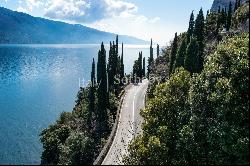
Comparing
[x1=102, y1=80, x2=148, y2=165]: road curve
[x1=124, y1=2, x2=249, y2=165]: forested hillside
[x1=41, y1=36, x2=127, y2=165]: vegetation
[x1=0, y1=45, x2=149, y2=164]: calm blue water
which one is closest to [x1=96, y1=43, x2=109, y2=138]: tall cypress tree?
[x1=41, y1=36, x2=127, y2=165]: vegetation

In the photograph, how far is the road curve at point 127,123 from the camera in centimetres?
5780

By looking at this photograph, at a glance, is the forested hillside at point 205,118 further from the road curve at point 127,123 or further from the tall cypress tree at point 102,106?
the tall cypress tree at point 102,106

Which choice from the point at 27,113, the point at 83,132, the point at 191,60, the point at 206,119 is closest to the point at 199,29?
the point at 191,60

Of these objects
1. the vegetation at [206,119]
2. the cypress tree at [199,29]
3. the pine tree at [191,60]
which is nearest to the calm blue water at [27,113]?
the pine tree at [191,60]

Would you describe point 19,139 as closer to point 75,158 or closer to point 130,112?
point 130,112

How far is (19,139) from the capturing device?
103 m

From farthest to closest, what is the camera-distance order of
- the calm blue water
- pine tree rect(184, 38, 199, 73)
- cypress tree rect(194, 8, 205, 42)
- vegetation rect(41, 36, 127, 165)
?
1. the calm blue water
2. cypress tree rect(194, 8, 205, 42)
3. pine tree rect(184, 38, 199, 73)
4. vegetation rect(41, 36, 127, 165)

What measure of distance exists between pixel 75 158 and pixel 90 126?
20.6 metres

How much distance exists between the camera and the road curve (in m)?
57.8

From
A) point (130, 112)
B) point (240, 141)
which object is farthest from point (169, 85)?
point (130, 112)

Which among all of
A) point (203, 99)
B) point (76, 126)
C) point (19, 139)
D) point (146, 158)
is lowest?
point (19, 139)

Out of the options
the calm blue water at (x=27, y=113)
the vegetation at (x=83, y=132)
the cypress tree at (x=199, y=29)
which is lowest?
the calm blue water at (x=27, y=113)

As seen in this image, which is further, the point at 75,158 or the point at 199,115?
the point at 75,158

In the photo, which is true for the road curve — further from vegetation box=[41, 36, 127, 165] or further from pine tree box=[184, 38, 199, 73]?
pine tree box=[184, 38, 199, 73]
